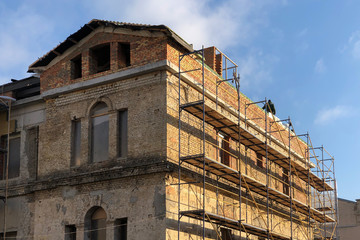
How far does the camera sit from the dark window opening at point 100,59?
25234 millimetres

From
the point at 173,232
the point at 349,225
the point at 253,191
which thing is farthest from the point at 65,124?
the point at 349,225

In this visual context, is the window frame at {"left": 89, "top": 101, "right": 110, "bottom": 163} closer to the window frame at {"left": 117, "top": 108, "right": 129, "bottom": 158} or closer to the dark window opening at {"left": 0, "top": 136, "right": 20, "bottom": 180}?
the window frame at {"left": 117, "top": 108, "right": 129, "bottom": 158}

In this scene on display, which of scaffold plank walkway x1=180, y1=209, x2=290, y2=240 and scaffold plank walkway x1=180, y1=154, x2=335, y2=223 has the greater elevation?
scaffold plank walkway x1=180, y1=154, x2=335, y2=223

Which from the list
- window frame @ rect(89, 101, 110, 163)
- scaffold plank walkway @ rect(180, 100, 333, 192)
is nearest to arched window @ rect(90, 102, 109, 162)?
window frame @ rect(89, 101, 110, 163)

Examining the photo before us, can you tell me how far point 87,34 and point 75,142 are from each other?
4.39 metres

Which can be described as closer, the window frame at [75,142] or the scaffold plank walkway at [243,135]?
the scaffold plank walkway at [243,135]

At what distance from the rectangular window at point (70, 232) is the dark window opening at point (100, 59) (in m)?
6.13

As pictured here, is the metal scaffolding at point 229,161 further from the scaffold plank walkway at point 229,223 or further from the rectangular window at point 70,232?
the rectangular window at point 70,232

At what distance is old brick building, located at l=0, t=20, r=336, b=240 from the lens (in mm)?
22391

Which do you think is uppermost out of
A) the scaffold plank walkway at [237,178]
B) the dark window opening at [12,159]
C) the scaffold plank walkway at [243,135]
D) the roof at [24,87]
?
the roof at [24,87]

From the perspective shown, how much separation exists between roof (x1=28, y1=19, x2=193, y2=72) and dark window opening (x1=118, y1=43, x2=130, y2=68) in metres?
0.86

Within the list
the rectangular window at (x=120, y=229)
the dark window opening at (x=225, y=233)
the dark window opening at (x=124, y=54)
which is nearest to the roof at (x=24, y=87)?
the dark window opening at (x=124, y=54)

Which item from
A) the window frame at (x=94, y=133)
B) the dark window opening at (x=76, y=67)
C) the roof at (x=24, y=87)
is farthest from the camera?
the roof at (x=24, y=87)

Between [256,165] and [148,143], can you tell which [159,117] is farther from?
[256,165]
